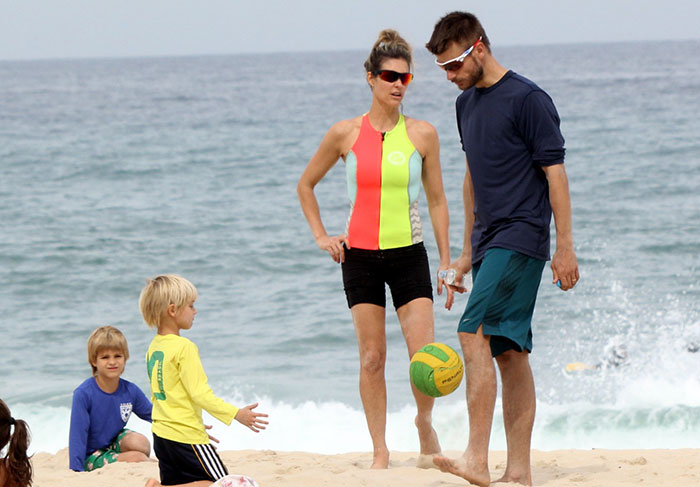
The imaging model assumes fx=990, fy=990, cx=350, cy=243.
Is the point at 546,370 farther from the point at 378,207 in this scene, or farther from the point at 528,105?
the point at 528,105

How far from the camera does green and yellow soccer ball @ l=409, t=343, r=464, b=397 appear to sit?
4.58m

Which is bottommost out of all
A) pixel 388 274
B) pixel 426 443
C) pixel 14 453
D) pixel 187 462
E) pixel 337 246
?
pixel 426 443

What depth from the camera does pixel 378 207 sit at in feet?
17.2

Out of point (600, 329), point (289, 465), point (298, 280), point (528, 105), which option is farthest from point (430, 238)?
point (528, 105)

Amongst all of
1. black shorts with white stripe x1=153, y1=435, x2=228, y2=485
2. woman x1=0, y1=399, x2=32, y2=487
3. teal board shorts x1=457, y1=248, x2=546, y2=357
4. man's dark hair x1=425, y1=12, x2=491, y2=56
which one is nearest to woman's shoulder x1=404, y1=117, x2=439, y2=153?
man's dark hair x1=425, y1=12, x2=491, y2=56

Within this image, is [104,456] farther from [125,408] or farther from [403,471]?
[403,471]

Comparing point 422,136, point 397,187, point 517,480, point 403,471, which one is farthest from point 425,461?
point 422,136

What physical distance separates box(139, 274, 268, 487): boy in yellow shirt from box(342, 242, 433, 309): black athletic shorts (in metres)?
1.20

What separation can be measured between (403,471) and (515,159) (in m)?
1.82

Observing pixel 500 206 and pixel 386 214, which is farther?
pixel 386 214

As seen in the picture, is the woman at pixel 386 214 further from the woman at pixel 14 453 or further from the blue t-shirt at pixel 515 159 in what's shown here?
the woman at pixel 14 453

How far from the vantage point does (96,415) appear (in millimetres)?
Result: 5785

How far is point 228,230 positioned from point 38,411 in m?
8.36

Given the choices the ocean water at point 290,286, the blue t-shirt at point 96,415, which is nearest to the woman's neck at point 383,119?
the ocean water at point 290,286
